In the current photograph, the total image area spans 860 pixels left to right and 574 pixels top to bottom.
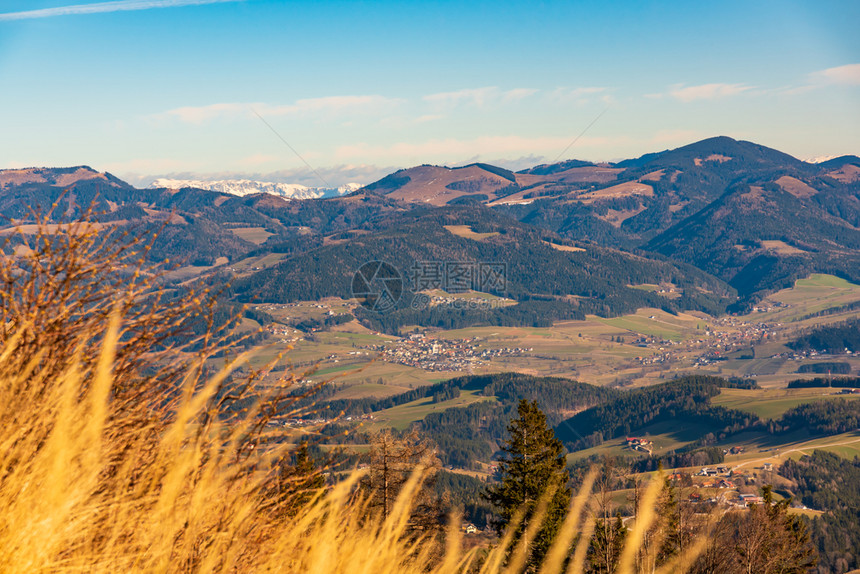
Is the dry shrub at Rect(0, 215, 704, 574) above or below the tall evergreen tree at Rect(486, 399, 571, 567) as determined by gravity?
above

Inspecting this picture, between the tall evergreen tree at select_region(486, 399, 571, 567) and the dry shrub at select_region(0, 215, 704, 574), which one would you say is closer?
the dry shrub at select_region(0, 215, 704, 574)

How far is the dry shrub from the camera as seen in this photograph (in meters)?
2.44

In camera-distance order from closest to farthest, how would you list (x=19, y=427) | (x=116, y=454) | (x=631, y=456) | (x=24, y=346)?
(x=19, y=427) → (x=116, y=454) → (x=24, y=346) → (x=631, y=456)

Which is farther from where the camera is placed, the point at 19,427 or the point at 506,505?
the point at 506,505

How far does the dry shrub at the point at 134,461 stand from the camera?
8.02 feet

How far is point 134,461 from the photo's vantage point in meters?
3.15

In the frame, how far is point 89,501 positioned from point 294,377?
118 centimetres

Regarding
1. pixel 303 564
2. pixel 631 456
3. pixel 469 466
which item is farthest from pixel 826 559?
pixel 303 564

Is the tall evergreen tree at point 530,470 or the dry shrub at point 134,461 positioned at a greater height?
the dry shrub at point 134,461

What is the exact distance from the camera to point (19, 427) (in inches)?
110

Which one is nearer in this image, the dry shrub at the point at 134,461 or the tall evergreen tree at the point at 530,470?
the dry shrub at the point at 134,461

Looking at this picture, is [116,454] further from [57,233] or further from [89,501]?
[57,233]

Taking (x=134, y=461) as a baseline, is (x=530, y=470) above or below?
below

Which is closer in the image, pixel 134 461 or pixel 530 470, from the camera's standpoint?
pixel 134 461
